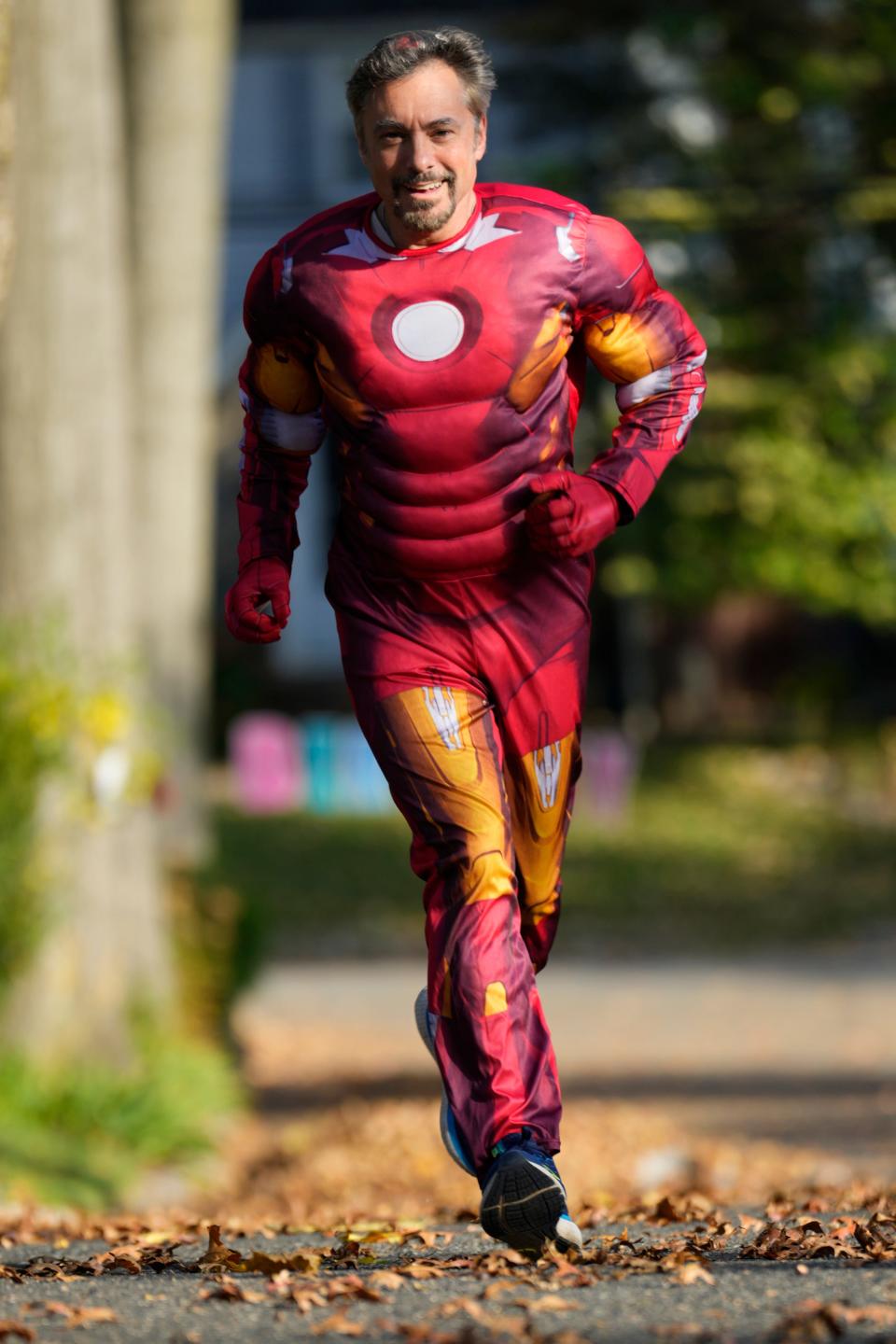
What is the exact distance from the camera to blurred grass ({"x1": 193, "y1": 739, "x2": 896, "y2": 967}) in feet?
51.1

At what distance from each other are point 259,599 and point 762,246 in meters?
12.2

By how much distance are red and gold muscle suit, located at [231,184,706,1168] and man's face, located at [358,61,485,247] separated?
0.08 m

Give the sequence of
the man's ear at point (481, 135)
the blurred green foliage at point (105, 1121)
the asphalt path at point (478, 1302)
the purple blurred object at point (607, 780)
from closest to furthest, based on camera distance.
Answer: the asphalt path at point (478, 1302)
the man's ear at point (481, 135)
the blurred green foliage at point (105, 1121)
the purple blurred object at point (607, 780)

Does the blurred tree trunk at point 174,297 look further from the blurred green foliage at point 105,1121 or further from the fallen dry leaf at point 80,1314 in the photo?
the fallen dry leaf at point 80,1314

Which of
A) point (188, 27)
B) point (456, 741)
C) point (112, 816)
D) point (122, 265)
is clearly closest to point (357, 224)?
point (456, 741)

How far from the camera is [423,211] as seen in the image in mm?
4223

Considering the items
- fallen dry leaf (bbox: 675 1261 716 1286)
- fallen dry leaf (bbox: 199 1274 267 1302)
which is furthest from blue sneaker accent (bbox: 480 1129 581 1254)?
fallen dry leaf (bbox: 199 1274 267 1302)

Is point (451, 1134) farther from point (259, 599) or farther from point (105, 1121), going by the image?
point (105, 1121)

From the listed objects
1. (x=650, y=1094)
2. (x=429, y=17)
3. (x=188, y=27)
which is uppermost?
(x=429, y=17)

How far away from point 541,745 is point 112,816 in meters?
4.64

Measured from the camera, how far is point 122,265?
10164 millimetres

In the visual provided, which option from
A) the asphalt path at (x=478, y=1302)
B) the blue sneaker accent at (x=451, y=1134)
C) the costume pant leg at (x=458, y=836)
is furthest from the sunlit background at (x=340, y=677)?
the asphalt path at (x=478, y=1302)

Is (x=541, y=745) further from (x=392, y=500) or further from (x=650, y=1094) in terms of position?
(x=650, y=1094)

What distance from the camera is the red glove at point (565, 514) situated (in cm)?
430
